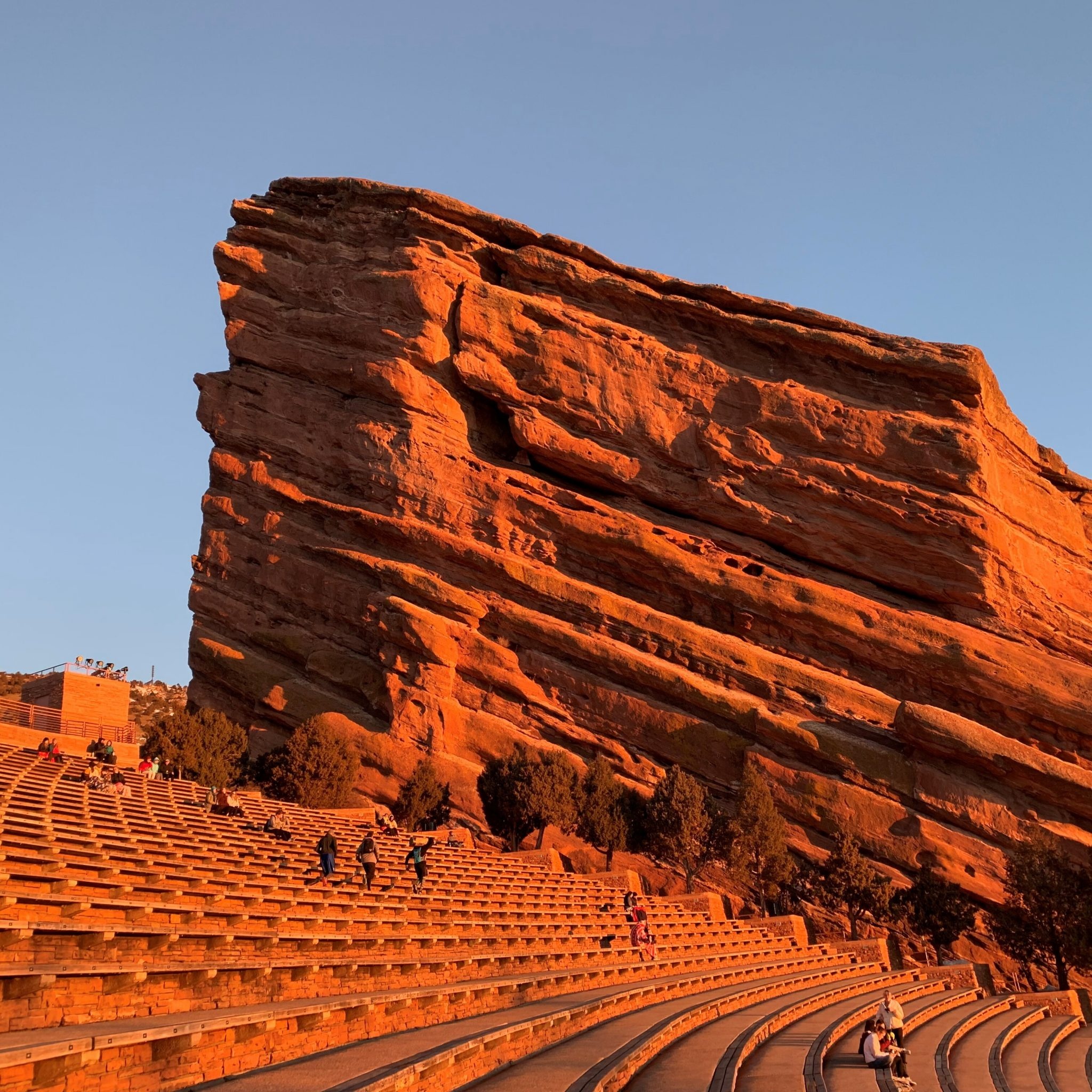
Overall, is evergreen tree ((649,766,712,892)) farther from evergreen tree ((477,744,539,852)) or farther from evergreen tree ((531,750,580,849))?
evergreen tree ((477,744,539,852))

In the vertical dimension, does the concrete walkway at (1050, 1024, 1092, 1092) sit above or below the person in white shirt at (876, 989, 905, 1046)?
below

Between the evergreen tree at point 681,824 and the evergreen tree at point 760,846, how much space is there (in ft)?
3.81

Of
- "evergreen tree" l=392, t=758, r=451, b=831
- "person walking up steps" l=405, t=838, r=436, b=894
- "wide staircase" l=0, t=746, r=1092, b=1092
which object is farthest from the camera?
"evergreen tree" l=392, t=758, r=451, b=831

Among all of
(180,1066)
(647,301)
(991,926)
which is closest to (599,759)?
(991,926)

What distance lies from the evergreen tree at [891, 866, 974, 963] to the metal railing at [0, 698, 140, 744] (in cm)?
2921

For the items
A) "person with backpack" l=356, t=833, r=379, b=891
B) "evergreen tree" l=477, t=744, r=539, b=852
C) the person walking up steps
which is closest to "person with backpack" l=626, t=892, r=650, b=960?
the person walking up steps

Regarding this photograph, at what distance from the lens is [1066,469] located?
59156mm

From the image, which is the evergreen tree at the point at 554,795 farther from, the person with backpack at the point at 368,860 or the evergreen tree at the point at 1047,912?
the person with backpack at the point at 368,860

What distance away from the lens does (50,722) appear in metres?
38.5

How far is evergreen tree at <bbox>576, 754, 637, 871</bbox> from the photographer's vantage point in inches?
1631

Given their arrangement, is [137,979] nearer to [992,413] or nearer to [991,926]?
[991,926]

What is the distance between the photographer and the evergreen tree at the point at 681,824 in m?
40.6

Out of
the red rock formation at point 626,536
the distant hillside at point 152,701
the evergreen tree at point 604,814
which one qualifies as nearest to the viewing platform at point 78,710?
the red rock formation at point 626,536

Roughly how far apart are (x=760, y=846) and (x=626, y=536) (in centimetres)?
1622
